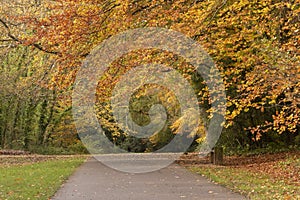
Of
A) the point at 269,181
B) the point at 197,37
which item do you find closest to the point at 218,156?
the point at 197,37

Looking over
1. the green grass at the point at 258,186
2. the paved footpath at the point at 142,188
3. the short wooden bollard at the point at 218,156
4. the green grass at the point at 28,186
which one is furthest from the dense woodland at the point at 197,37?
the green grass at the point at 28,186

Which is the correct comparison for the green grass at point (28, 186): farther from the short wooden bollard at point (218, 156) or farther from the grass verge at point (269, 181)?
the short wooden bollard at point (218, 156)

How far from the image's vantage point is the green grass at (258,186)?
39.4 ft

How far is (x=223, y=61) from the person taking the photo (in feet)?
74.3

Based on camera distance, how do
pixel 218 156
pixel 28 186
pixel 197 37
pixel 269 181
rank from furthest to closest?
1. pixel 218 156
2. pixel 197 37
3. pixel 269 181
4. pixel 28 186

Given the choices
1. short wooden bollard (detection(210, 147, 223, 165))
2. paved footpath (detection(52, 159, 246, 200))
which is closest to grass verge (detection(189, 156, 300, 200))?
paved footpath (detection(52, 159, 246, 200))

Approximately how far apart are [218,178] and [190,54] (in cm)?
404

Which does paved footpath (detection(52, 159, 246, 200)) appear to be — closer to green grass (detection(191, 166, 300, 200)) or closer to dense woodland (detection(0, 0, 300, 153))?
green grass (detection(191, 166, 300, 200))

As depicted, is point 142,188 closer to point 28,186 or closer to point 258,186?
point 258,186

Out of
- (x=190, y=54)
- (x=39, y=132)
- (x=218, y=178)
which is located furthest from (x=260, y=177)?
(x=39, y=132)

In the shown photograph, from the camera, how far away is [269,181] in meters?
15.6

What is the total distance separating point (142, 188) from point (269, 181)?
3.84 meters

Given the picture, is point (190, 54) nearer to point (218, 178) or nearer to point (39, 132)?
point (218, 178)

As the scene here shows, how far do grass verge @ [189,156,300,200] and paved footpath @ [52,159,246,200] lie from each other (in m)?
0.43
